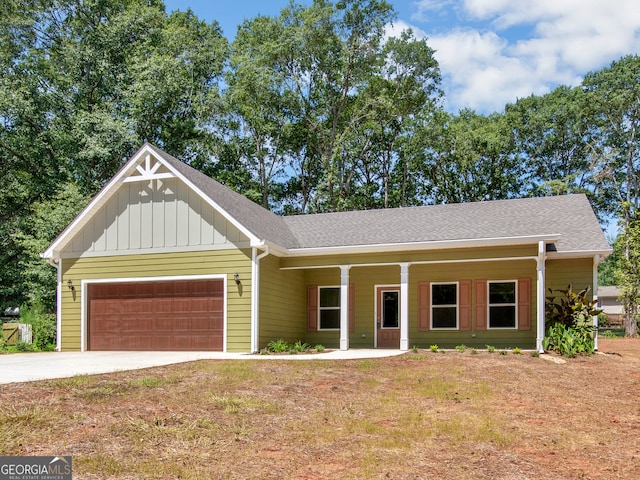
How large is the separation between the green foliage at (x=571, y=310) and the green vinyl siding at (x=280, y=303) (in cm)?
716

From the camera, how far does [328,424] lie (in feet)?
24.4

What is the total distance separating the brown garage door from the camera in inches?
664

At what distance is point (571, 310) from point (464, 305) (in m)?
2.97

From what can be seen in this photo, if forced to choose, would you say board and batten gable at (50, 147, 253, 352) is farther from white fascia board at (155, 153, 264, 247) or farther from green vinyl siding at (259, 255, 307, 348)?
green vinyl siding at (259, 255, 307, 348)

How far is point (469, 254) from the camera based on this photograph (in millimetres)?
16562

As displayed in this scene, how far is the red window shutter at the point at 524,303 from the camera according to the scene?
1717 cm

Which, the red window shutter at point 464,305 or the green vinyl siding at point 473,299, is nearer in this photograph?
the green vinyl siding at point 473,299

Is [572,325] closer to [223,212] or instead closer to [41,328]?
[223,212]

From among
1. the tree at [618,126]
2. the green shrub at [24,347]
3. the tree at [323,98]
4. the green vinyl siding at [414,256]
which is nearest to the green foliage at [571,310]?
the green vinyl siding at [414,256]

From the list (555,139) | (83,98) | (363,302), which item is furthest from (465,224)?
(555,139)

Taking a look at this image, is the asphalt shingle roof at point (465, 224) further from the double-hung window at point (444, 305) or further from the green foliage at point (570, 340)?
the green foliage at point (570, 340)

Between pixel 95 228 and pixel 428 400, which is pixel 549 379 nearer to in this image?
pixel 428 400

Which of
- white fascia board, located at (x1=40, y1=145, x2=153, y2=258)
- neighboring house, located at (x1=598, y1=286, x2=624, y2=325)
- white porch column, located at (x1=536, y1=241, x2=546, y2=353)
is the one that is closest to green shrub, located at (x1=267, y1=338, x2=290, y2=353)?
white fascia board, located at (x1=40, y1=145, x2=153, y2=258)

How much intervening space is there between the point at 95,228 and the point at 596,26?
2646 cm
